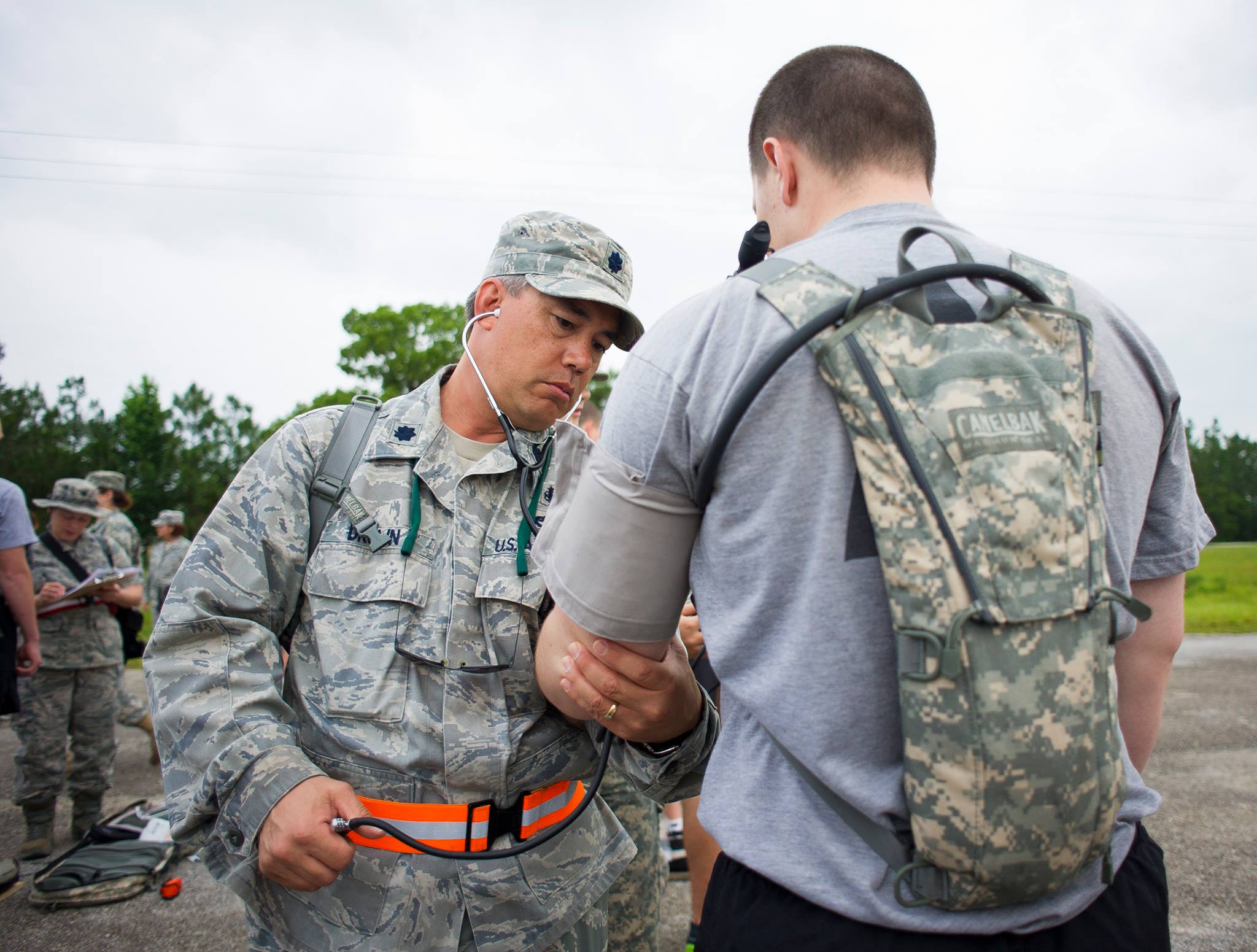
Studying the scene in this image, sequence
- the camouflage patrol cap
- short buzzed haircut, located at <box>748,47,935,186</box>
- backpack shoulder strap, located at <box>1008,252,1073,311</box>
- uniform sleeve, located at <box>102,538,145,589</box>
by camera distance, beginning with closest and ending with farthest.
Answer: backpack shoulder strap, located at <box>1008,252,1073,311</box> < short buzzed haircut, located at <box>748,47,935,186</box> < the camouflage patrol cap < uniform sleeve, located at <box>102,538,145,589</box>

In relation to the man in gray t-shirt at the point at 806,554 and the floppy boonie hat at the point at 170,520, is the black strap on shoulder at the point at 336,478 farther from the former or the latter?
the floppy boonie hat at the point at 170,520

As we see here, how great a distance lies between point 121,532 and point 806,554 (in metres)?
7.82

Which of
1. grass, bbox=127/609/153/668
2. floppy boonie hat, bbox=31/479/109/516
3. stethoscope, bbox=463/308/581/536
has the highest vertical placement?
stethoscope, bbox=463/308/581/536

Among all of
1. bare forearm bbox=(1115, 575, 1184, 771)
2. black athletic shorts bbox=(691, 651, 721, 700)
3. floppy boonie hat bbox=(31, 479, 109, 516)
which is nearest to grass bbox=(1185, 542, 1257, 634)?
black athletic shorts bbox=(691, 651, 721, 700)

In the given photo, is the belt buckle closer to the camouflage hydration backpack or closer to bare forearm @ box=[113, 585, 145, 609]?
the camouflage hydration backpack

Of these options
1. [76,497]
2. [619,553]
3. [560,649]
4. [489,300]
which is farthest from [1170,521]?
[76,497]

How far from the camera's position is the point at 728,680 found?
Answer: 129 centimetres

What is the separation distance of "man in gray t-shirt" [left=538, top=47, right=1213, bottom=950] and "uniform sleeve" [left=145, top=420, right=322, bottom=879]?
2.96ft

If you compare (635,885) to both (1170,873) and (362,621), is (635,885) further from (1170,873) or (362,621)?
(1170,873)

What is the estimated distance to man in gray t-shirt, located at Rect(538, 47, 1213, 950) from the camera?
3.85ft

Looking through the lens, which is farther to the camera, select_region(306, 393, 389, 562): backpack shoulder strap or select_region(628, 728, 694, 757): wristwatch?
select_region(306, 393, 389, 562): backpack shoulder strap

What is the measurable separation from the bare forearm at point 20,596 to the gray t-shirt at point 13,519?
15 centimetres

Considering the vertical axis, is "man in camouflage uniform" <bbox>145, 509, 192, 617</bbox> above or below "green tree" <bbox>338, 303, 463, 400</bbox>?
below

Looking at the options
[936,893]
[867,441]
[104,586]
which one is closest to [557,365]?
[867,441]
